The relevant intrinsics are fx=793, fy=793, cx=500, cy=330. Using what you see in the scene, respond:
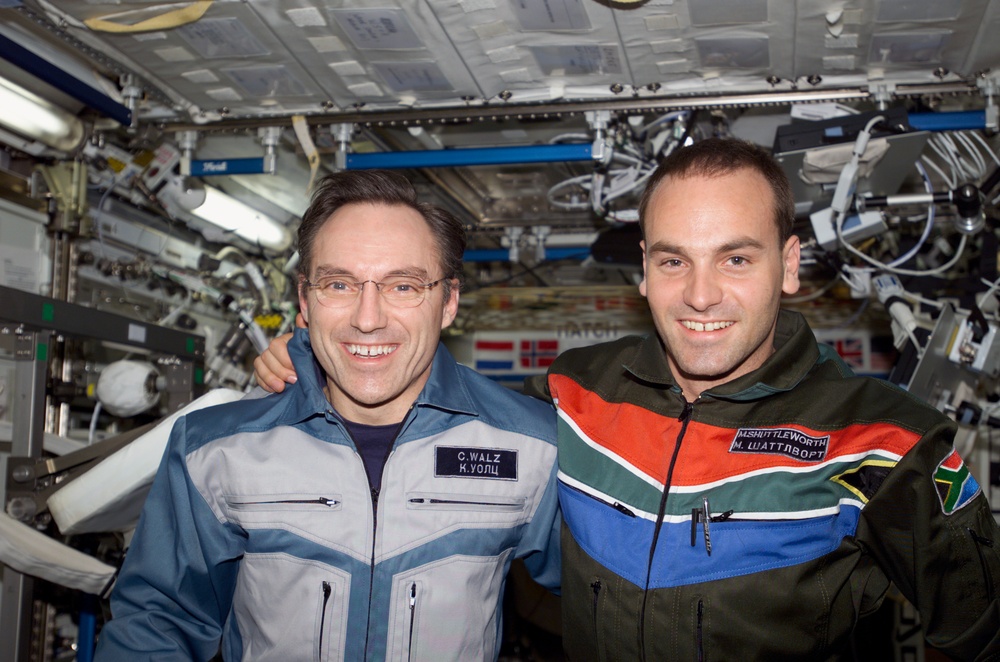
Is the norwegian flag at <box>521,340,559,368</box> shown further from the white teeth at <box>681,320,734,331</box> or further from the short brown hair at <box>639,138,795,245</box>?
the white teeth at <box>681,320,734,331</box>

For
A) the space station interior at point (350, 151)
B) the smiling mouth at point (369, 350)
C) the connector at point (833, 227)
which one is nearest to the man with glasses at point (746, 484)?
the smiling mouth at point (369, 350)

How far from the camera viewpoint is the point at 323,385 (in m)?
2.55

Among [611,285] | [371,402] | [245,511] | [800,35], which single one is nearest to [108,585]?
[245,511]

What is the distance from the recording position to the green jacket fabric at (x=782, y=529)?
6.53 feet

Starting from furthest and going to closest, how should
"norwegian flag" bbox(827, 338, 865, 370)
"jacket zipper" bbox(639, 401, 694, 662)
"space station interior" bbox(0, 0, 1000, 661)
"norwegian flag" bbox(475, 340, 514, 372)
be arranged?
1. "norwegian flag" bbox(475, 340, 514, 372)
2. "norwegian flag" bbox(827, 338, 865, 370)
3. "space station interior" bbox(0, 0, 1000, 661)
4. "jacket zipper" bbox(639, 401, 694, 662)

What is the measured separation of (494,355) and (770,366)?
7.00 m

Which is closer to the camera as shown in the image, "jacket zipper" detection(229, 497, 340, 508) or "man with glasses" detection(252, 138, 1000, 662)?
"man with glasses" detection(252, 138, 1000, 662)

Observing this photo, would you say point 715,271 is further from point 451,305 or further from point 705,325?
point 451,305

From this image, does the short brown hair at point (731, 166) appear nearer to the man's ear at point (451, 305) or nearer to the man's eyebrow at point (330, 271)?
the man's ear at point (451, 305)

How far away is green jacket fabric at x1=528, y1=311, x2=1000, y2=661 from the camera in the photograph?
1991 millimetres

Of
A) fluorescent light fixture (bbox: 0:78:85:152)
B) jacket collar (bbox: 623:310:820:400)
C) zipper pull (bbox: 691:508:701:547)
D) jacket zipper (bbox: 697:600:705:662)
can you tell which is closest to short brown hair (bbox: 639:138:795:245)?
jacket collar (bbox: 623:310:820:400)

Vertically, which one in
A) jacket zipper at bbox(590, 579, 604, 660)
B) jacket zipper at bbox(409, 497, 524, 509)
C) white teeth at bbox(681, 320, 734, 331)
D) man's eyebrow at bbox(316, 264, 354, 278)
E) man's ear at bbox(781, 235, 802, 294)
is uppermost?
man's ear at bbox(781, 235, 802, 294)

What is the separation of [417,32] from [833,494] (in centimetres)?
249

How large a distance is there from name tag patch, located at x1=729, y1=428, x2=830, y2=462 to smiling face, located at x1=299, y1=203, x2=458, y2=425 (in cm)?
93
